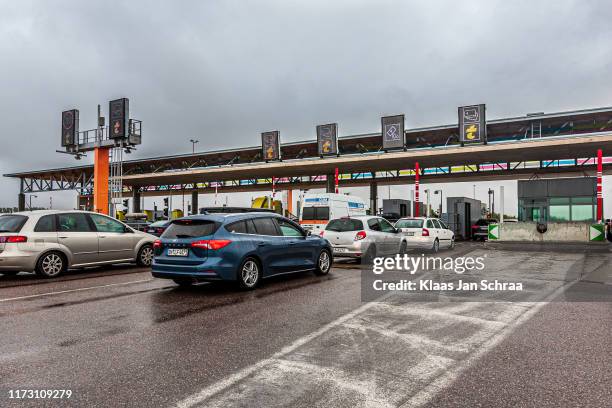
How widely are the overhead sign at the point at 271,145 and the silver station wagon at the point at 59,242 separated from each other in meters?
25.2

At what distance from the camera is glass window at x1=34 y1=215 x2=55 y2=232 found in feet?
33.1

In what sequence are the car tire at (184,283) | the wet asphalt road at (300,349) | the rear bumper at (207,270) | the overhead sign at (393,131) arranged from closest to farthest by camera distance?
the wet asphalt road at (300,349) < the rear bumper at (207,270) < the car tire at (184,283) < the overhead sign at (393,131)

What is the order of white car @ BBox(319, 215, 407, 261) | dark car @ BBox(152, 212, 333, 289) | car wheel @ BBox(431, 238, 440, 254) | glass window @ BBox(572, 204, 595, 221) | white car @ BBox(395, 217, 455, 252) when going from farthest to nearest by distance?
1. glass window @ BBox(572, 204, 595, 221)
2. car wheel @ BBox(431, 238, 440, 254)
3. white car @ BBox(395, 217, 455, 252)
4. white car @ BBox(319, 215, 407, 261)
5. dark car @ BBox(152, 212, 333, 289)

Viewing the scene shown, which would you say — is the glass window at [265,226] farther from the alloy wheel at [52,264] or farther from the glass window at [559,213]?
the glass window at [559,213]

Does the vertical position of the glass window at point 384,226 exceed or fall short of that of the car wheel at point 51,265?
it exceeds it

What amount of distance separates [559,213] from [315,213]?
12574 mm

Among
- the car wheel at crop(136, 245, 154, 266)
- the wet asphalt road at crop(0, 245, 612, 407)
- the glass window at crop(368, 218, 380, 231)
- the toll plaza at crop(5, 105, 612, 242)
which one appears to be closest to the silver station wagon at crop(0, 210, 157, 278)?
the car wheel at crop(136, 245, 154, 266)

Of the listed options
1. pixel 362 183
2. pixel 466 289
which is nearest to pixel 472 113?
pixel 362 183

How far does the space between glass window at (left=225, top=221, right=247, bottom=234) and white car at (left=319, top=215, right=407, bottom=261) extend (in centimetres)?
542

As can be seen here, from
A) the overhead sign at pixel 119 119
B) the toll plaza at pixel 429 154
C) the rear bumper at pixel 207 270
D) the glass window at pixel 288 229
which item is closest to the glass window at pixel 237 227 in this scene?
the rear bumper at pixel 207 270

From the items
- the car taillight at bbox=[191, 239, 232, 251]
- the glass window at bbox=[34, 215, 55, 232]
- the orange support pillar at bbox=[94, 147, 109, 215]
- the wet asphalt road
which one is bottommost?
the wet asphalt road

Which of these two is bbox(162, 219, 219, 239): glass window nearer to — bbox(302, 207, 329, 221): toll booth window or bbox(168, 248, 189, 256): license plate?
bbox(168, 248, 189, 256): license plate

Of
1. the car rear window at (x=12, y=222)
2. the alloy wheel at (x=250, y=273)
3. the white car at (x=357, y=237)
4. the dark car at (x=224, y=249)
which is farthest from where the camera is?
the white car at (x=357, y=237)

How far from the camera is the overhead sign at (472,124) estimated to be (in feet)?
93.7
